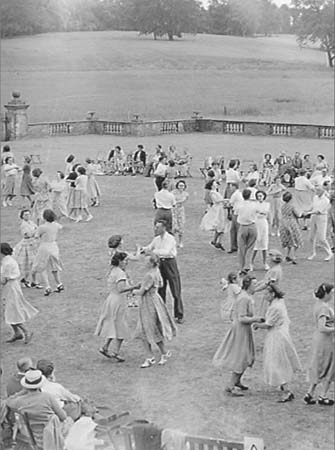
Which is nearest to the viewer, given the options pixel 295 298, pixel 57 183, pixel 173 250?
pixel 173 250

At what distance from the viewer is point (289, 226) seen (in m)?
10.5

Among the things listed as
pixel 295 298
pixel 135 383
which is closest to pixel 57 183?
pixel 295 298

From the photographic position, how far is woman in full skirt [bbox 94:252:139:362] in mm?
7199

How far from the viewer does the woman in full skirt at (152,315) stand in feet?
23.0

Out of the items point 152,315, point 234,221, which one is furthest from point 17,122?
point 152,315

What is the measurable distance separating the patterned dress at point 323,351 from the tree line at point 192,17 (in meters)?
5.27

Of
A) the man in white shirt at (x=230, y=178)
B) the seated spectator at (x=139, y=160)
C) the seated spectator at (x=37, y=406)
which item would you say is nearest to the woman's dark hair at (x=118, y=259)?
the seated spectator at (x=37, y=406)

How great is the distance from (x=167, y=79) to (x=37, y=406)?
19.2 m

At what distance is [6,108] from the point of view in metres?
22.0

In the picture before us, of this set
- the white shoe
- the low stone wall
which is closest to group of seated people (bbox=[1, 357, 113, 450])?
the white shoe

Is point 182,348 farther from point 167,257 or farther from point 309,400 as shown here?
point 309,400

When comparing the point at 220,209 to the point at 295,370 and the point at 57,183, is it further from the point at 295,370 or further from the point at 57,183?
the point at 295,370

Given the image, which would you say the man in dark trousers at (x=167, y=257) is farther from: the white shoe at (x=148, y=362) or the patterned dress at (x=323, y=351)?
the patterned dress at (x=323, y=351)

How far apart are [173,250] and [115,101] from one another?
672 inches
